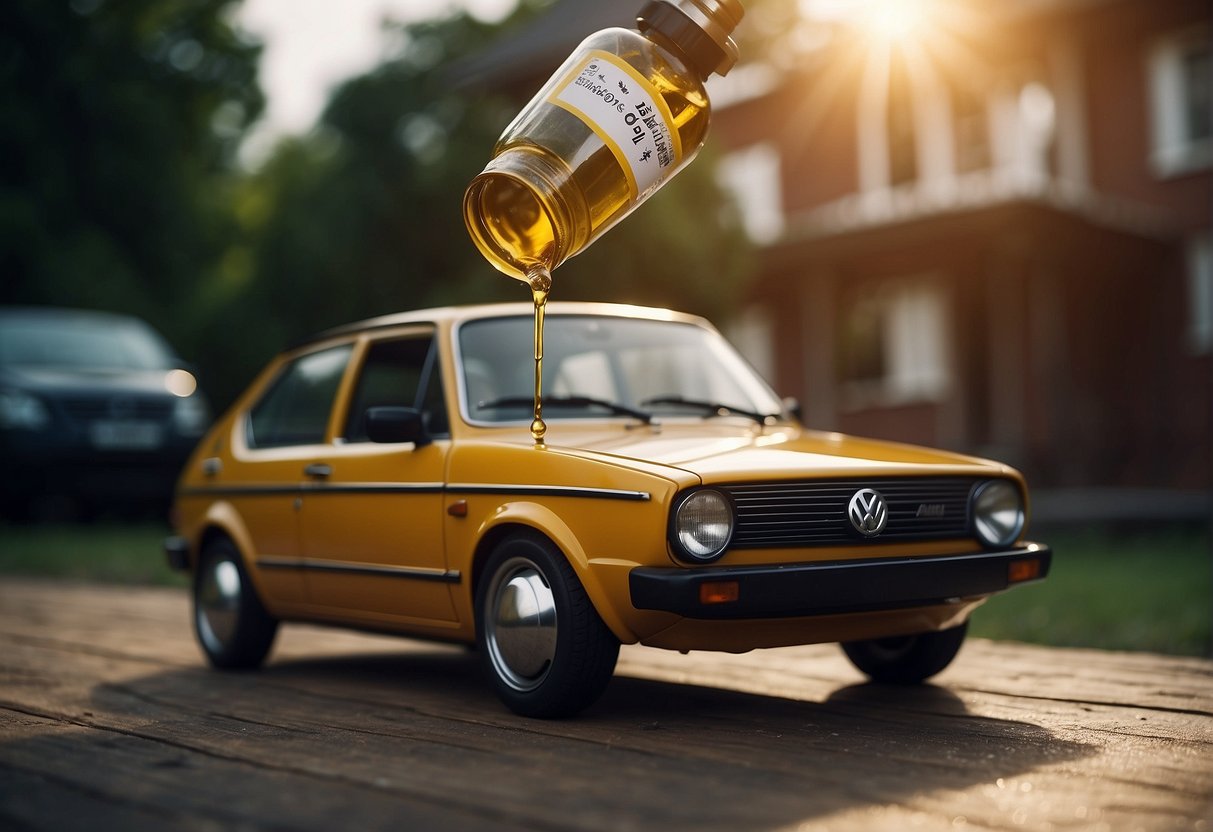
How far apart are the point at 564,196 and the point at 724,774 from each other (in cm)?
178

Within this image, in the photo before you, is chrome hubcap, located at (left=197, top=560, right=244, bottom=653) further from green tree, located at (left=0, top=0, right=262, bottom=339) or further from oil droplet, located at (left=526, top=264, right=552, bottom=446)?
green tree, located at (left=0, top=0, right=262, bottom=339)

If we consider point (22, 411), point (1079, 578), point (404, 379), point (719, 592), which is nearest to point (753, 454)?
point (719, 592)

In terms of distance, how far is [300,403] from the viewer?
6598mm

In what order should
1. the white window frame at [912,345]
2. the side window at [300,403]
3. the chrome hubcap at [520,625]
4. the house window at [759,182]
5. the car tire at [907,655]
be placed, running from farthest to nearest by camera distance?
the house window at [759,182] → the white window frame at [912,345] → the side window at [300,403] → the car tire at [907,655] → the chrome hubcap at [520,625]

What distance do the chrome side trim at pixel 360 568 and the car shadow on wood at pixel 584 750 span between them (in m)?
0.46

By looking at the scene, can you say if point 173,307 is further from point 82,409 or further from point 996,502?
point 996,502

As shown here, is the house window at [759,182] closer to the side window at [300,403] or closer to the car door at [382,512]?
the side window at [300,403]

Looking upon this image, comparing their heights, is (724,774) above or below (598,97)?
below

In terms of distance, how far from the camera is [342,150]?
19766 millimetres

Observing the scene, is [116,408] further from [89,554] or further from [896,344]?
[896,344]

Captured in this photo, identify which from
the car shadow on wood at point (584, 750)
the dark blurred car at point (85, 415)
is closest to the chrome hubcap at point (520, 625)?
the car shadow on wood at point (584, 750)

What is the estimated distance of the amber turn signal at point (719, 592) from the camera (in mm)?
4184

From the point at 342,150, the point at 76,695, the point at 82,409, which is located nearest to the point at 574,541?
the point at 76,695

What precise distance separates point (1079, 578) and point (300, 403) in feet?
19.5
